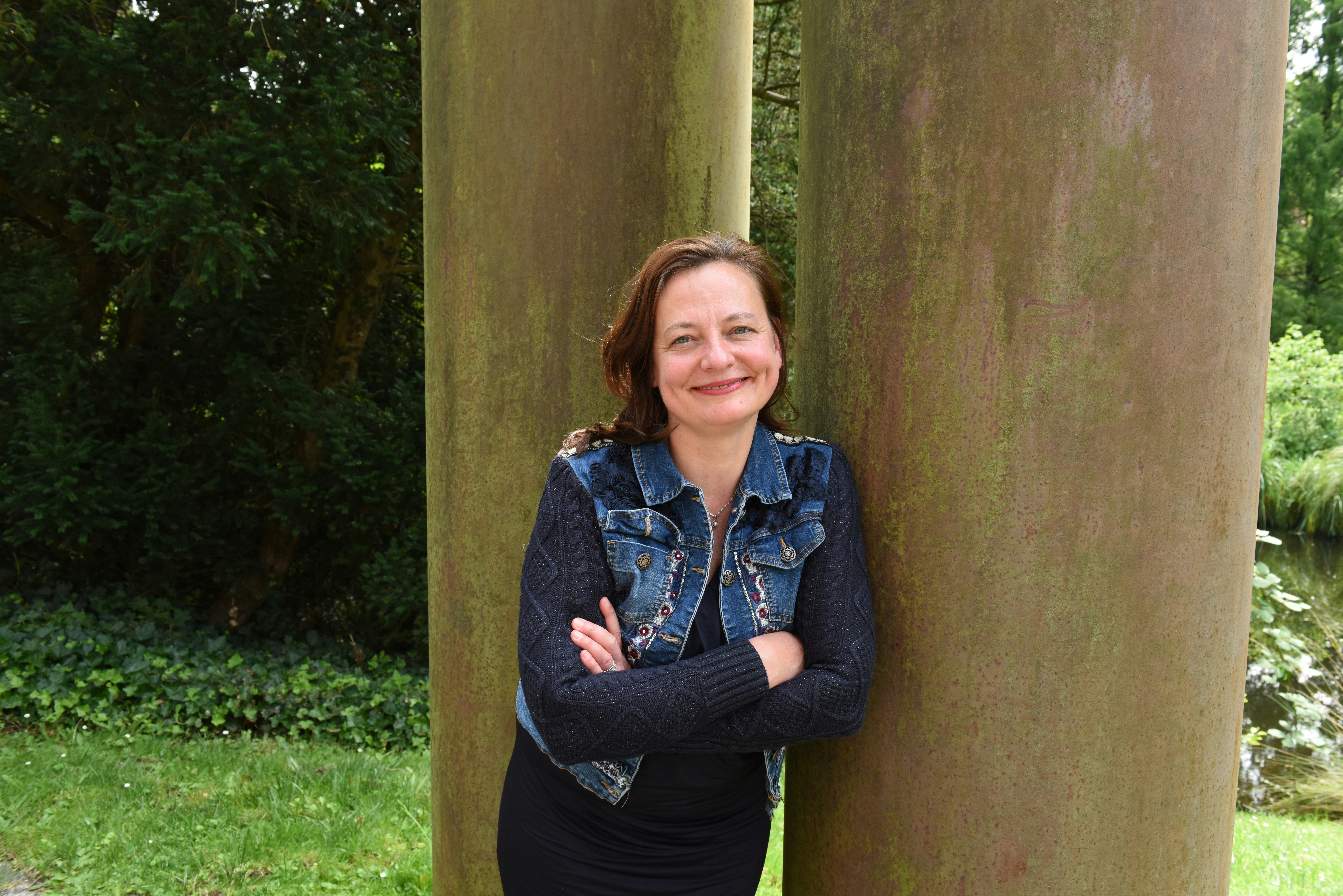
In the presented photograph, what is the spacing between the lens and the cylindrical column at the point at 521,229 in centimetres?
244

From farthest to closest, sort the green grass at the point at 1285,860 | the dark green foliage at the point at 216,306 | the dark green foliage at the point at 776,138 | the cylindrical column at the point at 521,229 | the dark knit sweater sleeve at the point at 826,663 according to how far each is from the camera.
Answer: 1. the dark green foliage at the point at 776,138
2. the dark green foliage at the point at 216,306
3. the green grass at the point at 1285,860
4. the cylindrical column at the point at 521,229
5. the dark knit sweater sleeve at the point at 826,663

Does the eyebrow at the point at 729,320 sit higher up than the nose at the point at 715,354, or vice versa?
the eyebrow at the point at 729,320

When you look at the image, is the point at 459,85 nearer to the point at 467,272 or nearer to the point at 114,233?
the point at 467,272

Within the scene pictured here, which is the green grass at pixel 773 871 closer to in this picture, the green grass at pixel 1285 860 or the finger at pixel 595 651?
the green grass at pixel 1285 860

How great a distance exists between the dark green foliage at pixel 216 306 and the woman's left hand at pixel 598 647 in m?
5.58

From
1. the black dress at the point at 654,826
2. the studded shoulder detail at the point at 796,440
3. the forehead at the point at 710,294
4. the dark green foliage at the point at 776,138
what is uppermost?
the dark green foliage at the point at 776,138

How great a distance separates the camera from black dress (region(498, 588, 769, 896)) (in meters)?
1.90

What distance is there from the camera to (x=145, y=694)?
6.91m

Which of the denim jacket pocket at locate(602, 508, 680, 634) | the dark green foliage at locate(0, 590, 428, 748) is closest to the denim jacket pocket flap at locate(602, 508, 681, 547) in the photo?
the denim jacket pocket at locate(602, 508, 680, 634)

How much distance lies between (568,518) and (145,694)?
6.36m

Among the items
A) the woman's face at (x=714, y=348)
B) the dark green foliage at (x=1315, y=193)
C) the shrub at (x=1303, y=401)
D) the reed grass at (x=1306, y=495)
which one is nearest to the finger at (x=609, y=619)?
the woman's face at (x=714, y=348)

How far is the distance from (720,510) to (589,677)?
46 cm

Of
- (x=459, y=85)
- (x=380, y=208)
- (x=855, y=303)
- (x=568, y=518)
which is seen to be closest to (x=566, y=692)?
(x=568, y=518)

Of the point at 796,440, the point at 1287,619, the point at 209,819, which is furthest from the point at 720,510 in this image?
the point at 1287,619
